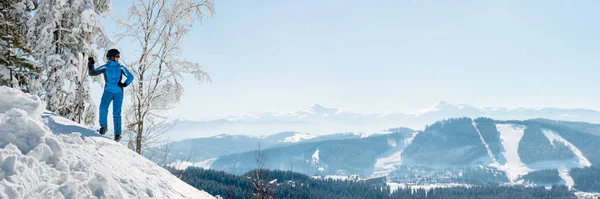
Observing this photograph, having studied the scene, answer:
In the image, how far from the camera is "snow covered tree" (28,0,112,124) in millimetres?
16281

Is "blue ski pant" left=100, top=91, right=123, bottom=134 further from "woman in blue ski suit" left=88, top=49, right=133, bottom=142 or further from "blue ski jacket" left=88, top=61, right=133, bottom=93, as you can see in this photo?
"blue ski jacket" left=88, top=61, right=133, bottom=93

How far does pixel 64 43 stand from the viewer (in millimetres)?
17172

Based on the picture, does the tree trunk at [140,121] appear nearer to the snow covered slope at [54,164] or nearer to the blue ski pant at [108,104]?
the blue ski pant at [108,104]

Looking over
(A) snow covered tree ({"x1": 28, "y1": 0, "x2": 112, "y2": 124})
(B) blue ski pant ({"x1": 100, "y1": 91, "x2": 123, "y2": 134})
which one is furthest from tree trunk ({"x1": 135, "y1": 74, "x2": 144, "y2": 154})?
(B) blue ski pant ({"x1": 100, "y1": 91, "x2": 123, "y2": 134})

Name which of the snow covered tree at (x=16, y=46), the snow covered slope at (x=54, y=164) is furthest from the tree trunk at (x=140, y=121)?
the snow covered slope at (x=54, y=164)

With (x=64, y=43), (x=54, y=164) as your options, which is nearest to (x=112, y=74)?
(x=54, y=164)

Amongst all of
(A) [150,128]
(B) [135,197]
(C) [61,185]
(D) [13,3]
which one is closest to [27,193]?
(C) [61,185]

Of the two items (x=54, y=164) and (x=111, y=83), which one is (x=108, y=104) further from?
(x=54, y=164)

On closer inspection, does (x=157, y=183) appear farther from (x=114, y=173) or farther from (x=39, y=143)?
(x=39, y=143)

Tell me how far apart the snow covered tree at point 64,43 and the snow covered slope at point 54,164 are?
9.71m

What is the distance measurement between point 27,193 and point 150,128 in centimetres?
1290

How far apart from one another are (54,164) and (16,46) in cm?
1425

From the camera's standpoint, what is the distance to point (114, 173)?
679 centimetres

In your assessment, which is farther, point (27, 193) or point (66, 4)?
point (66, 4)
